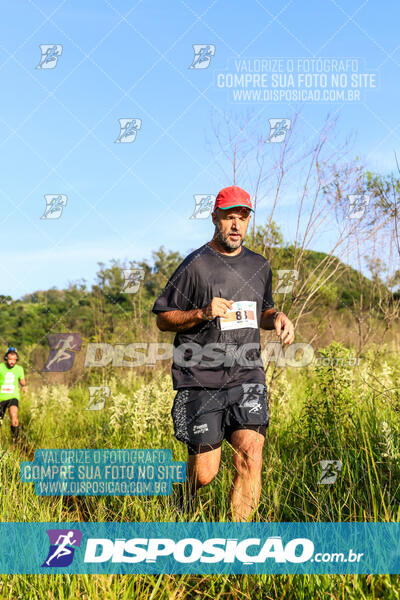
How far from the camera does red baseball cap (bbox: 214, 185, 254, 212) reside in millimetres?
3508

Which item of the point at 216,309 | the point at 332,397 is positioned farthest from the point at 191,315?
the point at 332,397

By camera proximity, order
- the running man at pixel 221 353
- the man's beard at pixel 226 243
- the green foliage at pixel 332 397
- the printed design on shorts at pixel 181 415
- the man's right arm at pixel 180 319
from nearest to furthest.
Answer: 1. the man's right arm at pixel 180 319
2. the running man at pixel 221 353
3. the printed design on shorts at pixel 181 415
4. the man's beard at pixel 226 243
5. the green foliage at pixel 332 397

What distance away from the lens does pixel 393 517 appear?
269 cm

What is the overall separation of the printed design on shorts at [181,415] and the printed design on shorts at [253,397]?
14.8 inches

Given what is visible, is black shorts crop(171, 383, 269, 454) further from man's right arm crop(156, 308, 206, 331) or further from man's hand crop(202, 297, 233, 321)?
man's hand crop(202, 297, 233, 321)

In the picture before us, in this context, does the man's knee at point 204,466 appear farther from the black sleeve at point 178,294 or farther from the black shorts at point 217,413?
the black sleeve at point 178,294

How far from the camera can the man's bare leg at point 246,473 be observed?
3.16m
